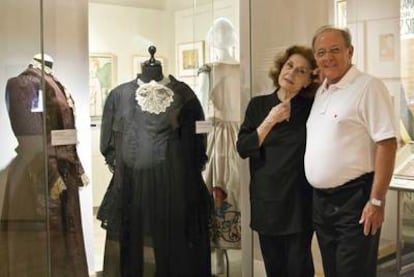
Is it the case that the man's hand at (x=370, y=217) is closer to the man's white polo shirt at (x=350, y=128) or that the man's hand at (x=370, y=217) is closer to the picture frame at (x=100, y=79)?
the man's white polo shirt at (x=350, y=128)

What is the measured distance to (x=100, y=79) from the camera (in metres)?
3.06

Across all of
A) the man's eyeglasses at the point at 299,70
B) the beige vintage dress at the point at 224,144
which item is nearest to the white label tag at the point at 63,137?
the beige vintage dress at the point at 224,144

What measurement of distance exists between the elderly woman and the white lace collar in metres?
0.59

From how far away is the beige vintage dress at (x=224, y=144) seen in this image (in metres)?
3.34

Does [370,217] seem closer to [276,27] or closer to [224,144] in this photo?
[224,144]

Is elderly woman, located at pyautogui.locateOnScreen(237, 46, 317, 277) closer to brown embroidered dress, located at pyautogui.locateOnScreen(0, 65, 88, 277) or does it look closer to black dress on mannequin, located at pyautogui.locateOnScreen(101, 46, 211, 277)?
black dress on mannequin, located at pyautogui.locateOnScreen(101, 46, 211, 277)

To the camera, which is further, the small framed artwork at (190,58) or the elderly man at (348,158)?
the small framed artwork at (190,58)

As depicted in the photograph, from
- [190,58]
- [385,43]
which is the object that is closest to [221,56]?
[190,58]

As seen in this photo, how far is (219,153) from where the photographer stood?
11.0 ft

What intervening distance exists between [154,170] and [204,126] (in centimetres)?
52

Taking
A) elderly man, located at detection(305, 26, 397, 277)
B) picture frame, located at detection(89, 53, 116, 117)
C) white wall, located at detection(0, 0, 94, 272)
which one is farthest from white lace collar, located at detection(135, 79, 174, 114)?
elderly man, located at detection(305, 26, 397, 277)

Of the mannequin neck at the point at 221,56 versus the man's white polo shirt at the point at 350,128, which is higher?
the mannequin neck at the point at 221,56

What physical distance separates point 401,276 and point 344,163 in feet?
4.56

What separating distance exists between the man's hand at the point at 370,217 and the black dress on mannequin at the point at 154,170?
1.10 m
